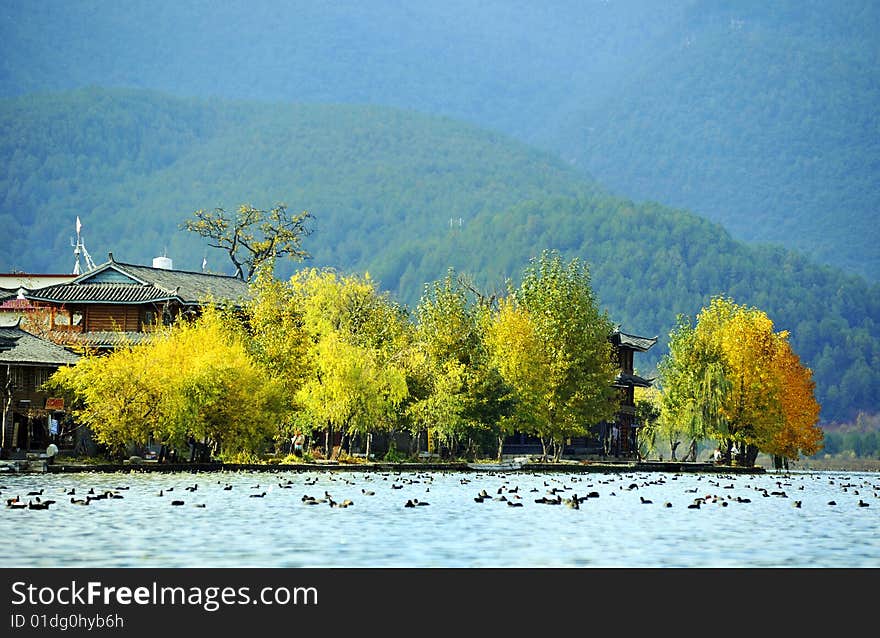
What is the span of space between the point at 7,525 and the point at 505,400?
43.4 m

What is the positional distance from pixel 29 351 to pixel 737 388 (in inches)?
1758

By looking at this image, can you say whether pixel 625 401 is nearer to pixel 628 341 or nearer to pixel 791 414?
pixel 628 341

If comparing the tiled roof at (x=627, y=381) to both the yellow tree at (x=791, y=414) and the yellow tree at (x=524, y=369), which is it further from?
the yellow tree at (x=524, y=369)

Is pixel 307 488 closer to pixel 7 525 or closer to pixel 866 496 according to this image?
pixel 7 525

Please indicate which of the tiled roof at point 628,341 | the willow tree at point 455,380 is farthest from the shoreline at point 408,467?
the tiled roof at point 628,341

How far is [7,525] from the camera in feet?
115

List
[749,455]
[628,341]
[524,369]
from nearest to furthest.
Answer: [524,369] → [749,455] → [628,341]

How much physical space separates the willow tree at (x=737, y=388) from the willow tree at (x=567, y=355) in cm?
821

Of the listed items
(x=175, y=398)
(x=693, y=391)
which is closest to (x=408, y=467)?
(x=175, y=398)

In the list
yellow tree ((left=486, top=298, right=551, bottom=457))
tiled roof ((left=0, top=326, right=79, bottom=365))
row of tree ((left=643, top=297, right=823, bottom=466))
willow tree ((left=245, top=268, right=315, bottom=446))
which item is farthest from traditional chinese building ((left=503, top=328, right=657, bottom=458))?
tiled roof ((left=0, top=326, right=79, bottom=365))

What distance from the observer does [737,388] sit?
8950 centimetres

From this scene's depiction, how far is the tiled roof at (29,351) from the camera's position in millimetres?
69938

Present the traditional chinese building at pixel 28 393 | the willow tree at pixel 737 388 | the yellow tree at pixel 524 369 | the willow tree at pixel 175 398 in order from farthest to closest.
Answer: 1. the willow tree at pixel 737 388
2. the yellow tree at pixel 524 369
3. the traditional chinese building at pixel 28 393
4. the willow tree at pixel 175 398
